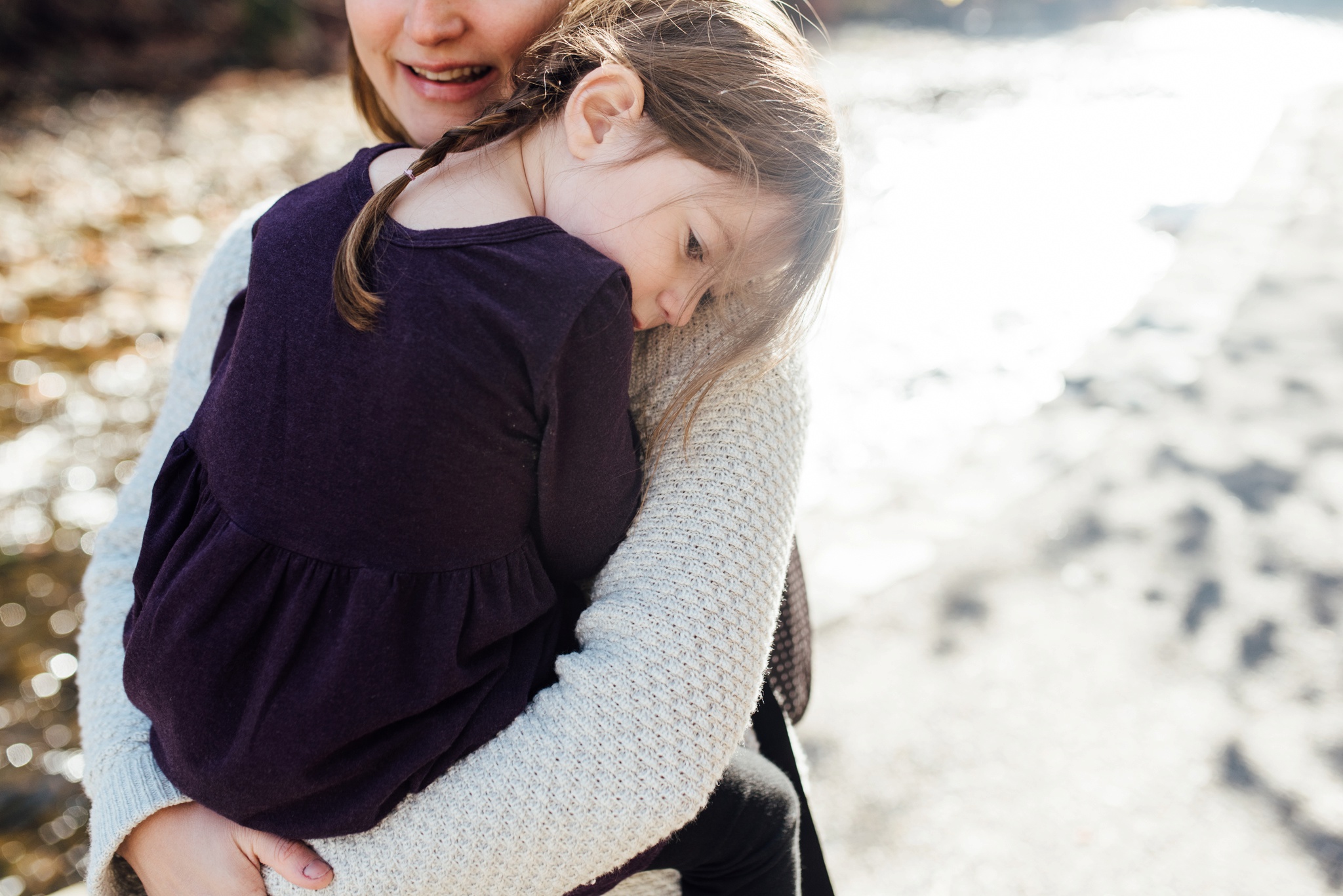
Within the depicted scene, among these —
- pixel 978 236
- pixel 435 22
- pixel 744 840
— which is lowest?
→ pixel 978 236

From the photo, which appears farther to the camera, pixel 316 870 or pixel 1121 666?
pixel 1121 666

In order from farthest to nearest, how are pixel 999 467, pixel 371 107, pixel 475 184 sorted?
pixel 999 467, pixel 371 107, pixel 475 184

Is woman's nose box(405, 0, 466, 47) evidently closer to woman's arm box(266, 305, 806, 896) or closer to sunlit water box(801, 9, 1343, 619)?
sunlit water box(801, 9, 1343, 619)

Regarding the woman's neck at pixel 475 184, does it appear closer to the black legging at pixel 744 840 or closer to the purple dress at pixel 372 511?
the purple dress at pixel 372 511

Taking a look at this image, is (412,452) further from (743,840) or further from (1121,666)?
(1121,666)

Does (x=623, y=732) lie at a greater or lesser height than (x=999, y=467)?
greater

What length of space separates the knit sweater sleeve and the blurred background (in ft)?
2.59

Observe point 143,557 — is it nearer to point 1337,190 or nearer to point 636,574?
point 636,574

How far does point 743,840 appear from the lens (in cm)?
114

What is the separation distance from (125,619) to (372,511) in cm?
45

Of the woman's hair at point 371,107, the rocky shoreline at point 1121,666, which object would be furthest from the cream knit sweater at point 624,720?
the rocky shoreline at point 1121,666

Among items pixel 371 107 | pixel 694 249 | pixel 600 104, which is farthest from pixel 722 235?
pixel 371 107

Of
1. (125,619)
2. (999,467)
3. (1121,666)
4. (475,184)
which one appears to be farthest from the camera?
(999,467)

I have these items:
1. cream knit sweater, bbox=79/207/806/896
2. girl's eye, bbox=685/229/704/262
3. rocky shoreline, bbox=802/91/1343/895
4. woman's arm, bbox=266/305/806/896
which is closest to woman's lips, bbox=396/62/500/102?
girl's eye, bbox=685/229/704/262
